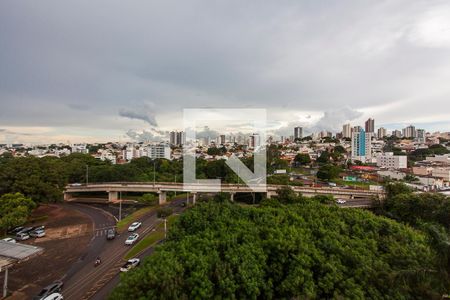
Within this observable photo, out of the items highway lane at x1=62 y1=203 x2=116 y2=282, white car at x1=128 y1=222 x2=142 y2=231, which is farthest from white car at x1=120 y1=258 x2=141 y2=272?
white car at x1=128 y1=222 x2=142 y2=231

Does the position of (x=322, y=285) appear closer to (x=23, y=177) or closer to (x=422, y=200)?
(x=422, y=200)

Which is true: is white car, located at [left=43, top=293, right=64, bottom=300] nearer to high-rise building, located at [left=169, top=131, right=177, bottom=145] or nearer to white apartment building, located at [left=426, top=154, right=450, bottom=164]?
white apartment building, located at [left=426, top=154, right=450, bottom=164]

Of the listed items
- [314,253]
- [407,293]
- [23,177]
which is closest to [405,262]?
[407,293]

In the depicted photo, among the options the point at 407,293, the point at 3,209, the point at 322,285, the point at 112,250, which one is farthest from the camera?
the point at 3,209

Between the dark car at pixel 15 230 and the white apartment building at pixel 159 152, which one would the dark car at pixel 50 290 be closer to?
the dark car at pixel 15 230

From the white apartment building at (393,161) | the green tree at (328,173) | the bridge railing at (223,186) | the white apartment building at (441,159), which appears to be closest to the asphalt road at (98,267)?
the bridge railing at (223,186)

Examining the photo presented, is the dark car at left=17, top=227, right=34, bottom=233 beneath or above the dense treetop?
beneath
